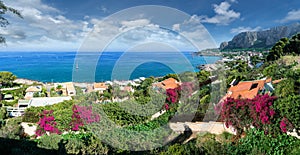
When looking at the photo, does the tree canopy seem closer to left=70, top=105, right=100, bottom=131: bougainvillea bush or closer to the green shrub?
left=70, top=105, right=100, bottom=131: bougainvillea bush

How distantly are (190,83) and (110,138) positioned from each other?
3.54 meters

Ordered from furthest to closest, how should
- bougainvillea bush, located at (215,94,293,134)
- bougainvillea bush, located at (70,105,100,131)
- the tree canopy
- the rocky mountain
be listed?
the rocky mountain < the tree canopy < bougainvillea bush, located at (70,105,100,131) < bougainvillea bush, located at (215,94,293,134)

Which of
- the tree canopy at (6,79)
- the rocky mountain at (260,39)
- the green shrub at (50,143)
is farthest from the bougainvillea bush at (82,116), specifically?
the rocky mountain at (260,39)

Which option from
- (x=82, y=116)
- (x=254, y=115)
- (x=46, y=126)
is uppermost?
(x=254, y=115)

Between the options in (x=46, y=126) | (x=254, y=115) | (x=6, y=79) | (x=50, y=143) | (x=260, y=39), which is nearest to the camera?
(x=254, y=115)

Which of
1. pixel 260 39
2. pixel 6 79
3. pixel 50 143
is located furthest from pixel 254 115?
pixel 260 39

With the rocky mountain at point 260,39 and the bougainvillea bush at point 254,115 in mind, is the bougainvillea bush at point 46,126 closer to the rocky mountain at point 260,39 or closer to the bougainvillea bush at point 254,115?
the bougainvillea bush at point 254,115

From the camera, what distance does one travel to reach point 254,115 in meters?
3.99

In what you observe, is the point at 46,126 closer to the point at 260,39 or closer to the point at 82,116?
the point at 82,116

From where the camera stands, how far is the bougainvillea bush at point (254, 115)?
375 centimetres

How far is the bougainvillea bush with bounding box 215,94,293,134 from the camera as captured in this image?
3.75 metres

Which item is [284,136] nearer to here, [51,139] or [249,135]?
[249,135]

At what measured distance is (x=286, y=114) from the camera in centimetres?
366

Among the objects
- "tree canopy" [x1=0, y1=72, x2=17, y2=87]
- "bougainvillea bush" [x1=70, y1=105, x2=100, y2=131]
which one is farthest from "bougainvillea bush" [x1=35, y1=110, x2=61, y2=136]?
"tree canopy" [x1=0, y1=72, x2=17, y2=87]
